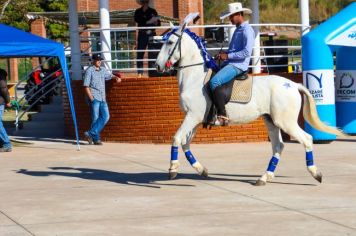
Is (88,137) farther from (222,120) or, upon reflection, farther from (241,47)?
(241,47)

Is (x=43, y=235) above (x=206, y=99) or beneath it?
beneath

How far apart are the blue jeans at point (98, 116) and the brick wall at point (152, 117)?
474 millimetres

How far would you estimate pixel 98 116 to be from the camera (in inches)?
695

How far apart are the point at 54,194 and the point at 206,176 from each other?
7.67 ft

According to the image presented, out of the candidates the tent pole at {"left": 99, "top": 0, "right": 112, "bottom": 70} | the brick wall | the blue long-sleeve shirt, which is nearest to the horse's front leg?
the blue long-sleeve shirt

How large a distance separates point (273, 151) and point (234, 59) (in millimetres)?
1432

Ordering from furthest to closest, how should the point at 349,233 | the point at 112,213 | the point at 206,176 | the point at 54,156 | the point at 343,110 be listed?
the point at 343,110, the point at 54,156, the point at 206,176, the point at 112,213, the point at 349,233

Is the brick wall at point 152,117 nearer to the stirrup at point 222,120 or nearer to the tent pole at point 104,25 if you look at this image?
the tent pole at point 104,25

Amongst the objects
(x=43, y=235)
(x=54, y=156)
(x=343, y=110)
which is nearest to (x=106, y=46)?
(x=54, y=156)

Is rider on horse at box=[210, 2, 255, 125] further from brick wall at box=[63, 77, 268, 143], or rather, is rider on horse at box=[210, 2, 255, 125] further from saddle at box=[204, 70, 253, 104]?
brick wall at box=[63, 77, 268, 143]

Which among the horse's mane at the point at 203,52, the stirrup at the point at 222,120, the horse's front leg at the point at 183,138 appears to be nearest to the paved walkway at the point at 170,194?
the horse's front leg at the point at 183,138

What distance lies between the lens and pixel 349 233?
8.99 meters

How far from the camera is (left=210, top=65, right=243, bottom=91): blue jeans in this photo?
11.9m

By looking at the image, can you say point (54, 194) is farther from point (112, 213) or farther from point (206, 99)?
point (206, 99)
